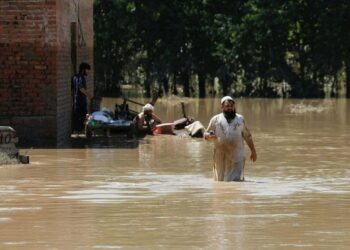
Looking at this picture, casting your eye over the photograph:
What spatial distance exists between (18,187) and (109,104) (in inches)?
1094

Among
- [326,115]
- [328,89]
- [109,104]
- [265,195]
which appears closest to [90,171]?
[265,195]

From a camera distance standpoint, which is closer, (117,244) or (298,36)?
(117,244)

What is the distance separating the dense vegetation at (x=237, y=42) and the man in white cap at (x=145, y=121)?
22.0m

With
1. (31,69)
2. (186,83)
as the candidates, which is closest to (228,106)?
(31,69)

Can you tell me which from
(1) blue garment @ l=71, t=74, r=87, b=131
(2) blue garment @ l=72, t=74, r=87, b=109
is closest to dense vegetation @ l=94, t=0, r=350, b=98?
(1) blue garment @ l=71, t=74, r=87, b=131

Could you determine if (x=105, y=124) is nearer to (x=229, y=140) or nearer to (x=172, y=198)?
(x=229, y=140)

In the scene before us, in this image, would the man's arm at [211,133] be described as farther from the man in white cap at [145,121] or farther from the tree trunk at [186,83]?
the tree trunk at [186,83]

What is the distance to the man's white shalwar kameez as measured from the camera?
48.8 feet

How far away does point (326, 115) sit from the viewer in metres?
33.3

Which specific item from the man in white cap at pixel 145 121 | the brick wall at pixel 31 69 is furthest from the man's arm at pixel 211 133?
the man in white cap at pixel 145 121

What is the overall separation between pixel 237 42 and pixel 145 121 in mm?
22725

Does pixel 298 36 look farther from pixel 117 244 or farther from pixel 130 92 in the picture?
pixel 117 244

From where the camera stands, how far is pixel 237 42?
4709cm

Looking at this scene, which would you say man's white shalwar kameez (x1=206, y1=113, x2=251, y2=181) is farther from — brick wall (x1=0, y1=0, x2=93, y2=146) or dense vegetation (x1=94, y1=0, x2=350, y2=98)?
dense vegetation (x1=94, y1=0, x2=350, y2=98)
